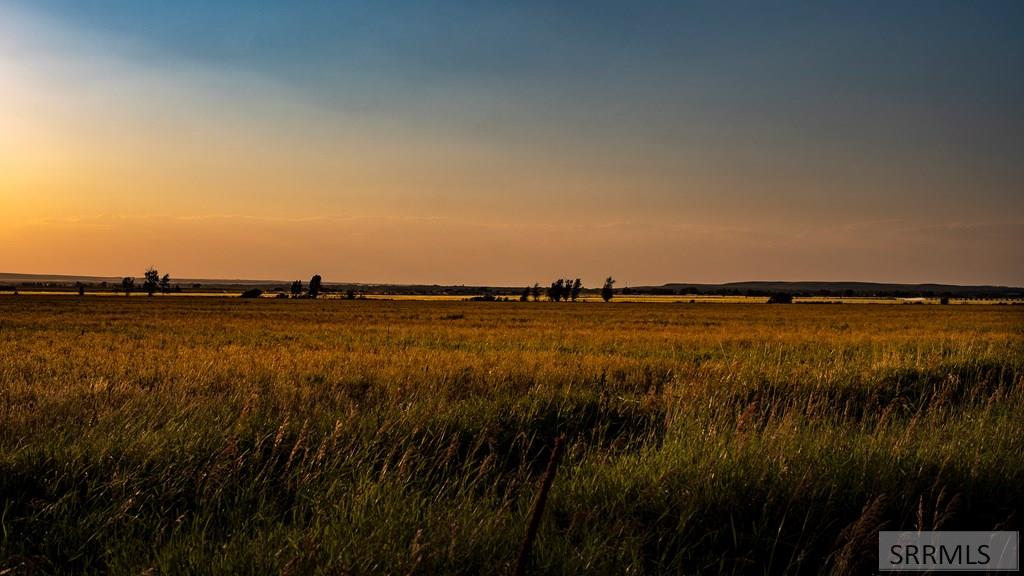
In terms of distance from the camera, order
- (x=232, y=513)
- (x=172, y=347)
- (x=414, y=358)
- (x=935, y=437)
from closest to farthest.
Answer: (x=232, y=513) → (x=935, y=437) → (x=414, y=358) → (x=172, y=347)

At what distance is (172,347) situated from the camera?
88.0 ft

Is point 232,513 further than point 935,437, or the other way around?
point 935,437

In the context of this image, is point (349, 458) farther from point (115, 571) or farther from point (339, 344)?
point (339, 344)

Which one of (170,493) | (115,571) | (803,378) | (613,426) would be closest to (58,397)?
(170,493)

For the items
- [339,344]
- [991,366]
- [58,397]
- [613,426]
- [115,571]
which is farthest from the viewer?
[339,344]

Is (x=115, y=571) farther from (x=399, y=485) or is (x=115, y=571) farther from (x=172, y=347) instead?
(x=172, y=347)

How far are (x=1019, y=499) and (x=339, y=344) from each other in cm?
2610

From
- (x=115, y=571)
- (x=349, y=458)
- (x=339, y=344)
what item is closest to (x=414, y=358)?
(x=339, y=344)

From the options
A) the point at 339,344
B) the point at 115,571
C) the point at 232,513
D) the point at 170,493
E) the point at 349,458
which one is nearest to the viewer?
the point at 115,571

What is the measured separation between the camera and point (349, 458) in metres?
6.39

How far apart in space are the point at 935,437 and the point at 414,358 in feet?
48.9

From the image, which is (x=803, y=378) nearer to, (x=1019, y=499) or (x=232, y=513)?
(x=1019, y=499)

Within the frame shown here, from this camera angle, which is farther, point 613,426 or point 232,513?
point 613,426

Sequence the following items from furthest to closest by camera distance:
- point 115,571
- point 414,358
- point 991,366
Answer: point 414,358, point 991,366, point 115,571
